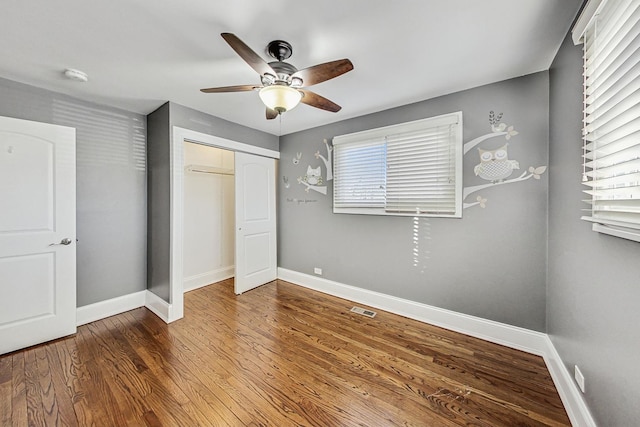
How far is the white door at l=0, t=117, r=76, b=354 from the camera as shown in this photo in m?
2.10

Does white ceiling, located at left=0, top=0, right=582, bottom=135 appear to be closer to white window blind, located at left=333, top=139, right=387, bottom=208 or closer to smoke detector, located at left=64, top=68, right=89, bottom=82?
smoke detector, located at left=64, top=68, right=89, bottom=82

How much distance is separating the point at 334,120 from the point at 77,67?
2586 mm

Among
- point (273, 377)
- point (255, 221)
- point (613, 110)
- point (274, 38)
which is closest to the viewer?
point (613, 110)

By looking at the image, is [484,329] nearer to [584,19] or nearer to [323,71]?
[584,19]

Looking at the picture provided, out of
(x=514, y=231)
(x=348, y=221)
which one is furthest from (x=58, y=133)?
(x=514, y=231)

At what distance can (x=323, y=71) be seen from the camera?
59.5 inches

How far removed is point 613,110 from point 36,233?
4201 mm

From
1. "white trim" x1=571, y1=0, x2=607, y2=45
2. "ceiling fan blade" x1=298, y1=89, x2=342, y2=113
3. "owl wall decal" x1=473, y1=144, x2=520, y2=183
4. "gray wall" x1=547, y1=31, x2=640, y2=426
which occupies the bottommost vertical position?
"gray wall" x1=547, y1=31, x2=640, y2=426

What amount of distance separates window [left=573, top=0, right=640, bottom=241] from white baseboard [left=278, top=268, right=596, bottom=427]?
3.62 ft

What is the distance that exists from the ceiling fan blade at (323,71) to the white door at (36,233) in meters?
2.52

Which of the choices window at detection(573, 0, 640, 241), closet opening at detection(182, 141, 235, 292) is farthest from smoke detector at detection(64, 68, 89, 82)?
window at detection(573, 0, 640, 241)

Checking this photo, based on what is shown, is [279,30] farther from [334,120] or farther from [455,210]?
[455,210]

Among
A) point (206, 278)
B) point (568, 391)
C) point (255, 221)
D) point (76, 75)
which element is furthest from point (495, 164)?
point (206, 278)

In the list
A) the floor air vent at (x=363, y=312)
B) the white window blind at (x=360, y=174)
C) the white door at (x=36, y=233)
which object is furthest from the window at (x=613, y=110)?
the white door at (x=36, y=233)
